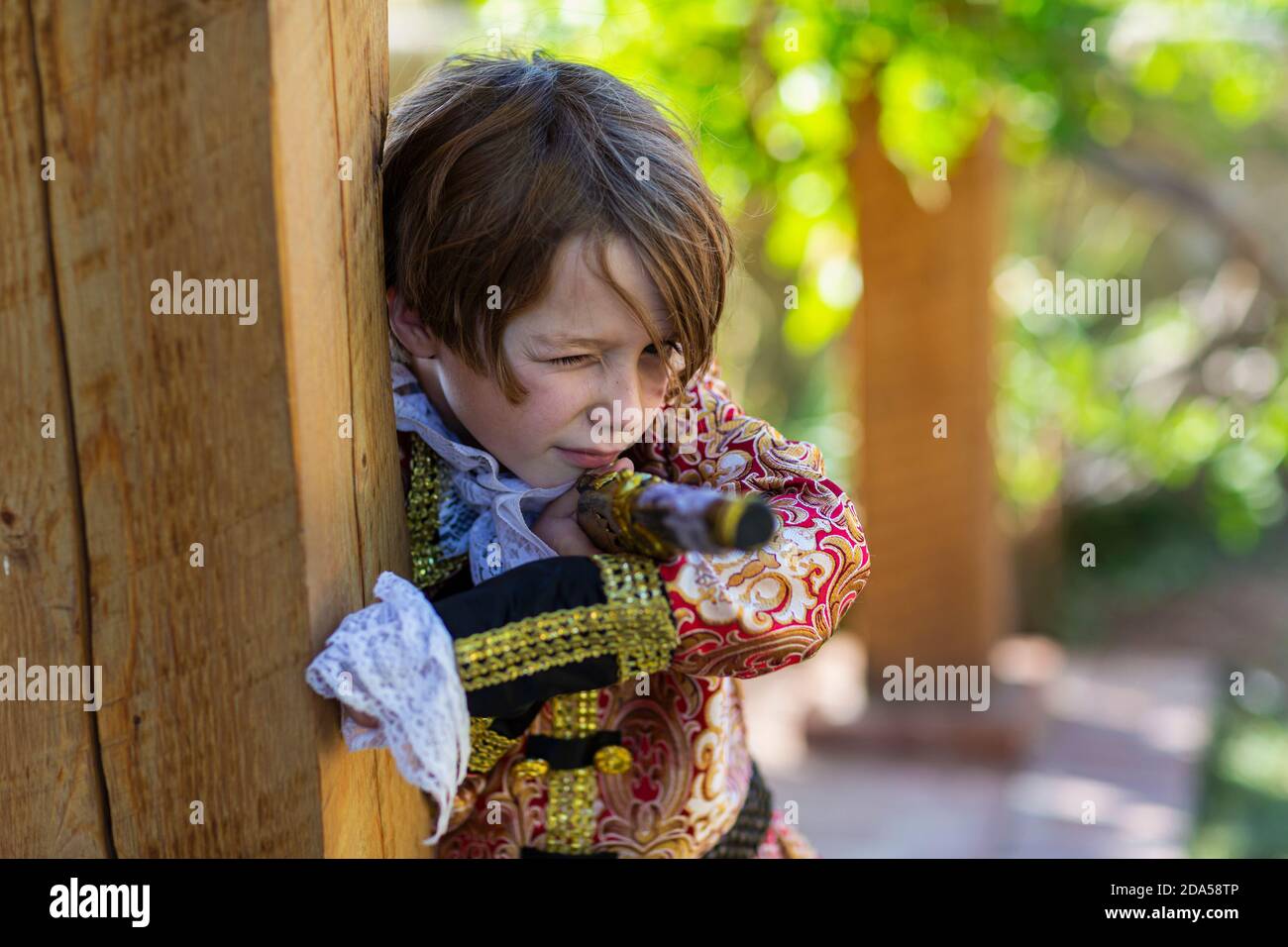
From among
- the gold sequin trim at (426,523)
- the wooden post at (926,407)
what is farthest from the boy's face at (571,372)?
the wooden post at (926,407)

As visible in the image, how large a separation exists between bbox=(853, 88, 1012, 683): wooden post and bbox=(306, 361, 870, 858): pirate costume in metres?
3.14

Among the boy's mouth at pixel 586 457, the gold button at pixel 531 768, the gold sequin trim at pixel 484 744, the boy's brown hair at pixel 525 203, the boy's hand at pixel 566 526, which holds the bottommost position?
the gold button at pixel 531 768

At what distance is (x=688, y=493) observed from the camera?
1.14m

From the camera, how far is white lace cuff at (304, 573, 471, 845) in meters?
1.15

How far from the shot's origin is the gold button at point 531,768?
154 centimetres

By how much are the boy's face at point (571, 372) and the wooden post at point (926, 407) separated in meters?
3.33

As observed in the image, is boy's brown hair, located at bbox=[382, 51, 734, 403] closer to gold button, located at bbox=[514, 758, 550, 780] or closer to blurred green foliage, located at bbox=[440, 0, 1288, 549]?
blurred green foliage, located at bbox=[440, 0, 1288, 549]

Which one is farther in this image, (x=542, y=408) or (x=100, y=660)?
(x=542, y=408)

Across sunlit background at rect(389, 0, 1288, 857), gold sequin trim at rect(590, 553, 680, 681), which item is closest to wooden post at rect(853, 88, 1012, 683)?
sunlit background at rect(389, 0, 1288, 857)

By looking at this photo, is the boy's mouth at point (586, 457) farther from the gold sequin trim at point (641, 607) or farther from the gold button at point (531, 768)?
the gold button at point (531, 768)

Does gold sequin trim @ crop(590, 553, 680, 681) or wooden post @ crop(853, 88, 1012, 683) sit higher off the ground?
wooden post @ crop(853, 88, 1012, 683)

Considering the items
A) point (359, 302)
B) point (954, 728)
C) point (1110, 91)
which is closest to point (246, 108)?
point (359, 302)

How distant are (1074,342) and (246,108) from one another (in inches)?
251
